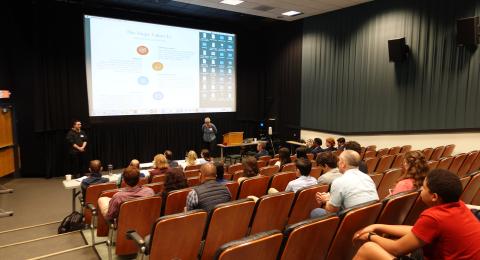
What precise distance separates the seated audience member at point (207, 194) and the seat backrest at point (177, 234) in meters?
0.40

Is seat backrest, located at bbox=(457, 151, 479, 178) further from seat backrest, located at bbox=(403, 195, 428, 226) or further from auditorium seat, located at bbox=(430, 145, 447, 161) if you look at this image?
seat backrest, located at bbox=(403, 195, 428, 226)

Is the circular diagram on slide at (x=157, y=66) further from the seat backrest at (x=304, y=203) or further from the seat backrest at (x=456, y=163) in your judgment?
the seat backrest at (x=456, y=163)

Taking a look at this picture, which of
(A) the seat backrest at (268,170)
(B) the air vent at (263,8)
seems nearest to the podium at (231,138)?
(B) the air vent at (263,8)

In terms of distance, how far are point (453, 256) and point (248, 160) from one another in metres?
2.76

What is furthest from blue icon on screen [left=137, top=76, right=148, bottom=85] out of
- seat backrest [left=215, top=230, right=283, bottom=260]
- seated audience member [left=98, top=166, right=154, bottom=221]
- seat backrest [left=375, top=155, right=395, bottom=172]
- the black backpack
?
seat backrest [left=215, top=230, right=283, bottom=260]

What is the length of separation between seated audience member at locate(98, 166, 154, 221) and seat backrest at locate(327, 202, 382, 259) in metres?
1.90

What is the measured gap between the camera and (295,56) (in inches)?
436

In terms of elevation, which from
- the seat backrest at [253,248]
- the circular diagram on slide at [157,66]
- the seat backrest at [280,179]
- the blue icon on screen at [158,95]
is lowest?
the seat backrest at [280,179]

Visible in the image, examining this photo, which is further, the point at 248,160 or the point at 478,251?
the point at 248,160

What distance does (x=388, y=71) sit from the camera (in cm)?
845

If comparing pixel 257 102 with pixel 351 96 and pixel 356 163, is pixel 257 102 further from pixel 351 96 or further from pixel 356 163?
pixel 356 163

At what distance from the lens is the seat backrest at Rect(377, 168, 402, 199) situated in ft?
12.7

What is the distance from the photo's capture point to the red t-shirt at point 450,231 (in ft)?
5.78

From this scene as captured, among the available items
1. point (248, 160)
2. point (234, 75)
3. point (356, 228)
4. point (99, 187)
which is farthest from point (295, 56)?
point (356, 228)
